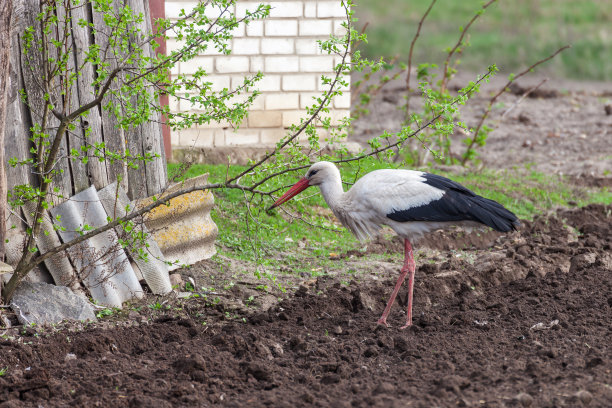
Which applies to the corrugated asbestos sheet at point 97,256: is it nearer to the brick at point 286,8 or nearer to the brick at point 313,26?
the brick at point 286,8

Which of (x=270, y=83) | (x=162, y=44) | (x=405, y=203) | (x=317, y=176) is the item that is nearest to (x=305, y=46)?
(x=270, y=83)

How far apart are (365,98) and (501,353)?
569cm

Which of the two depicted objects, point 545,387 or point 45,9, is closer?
point 545,387

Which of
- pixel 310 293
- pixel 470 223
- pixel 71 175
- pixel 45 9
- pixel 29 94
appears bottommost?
pixel 310 293

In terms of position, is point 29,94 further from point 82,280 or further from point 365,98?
point 365,98

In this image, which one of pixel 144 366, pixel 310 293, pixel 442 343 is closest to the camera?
pixel 144 366

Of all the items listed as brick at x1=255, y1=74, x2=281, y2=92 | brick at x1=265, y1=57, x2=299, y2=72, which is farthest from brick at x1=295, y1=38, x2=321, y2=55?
brick at x1=255, y1=74, x2=281, y2=92

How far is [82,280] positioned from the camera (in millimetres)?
5613

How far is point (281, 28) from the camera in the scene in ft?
31.3

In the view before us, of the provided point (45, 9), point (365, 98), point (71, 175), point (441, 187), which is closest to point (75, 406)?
point (71, 175)

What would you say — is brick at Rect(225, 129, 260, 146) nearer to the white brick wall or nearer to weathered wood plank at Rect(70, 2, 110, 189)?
the white brick wall

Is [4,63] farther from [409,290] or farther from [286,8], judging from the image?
[286,8]

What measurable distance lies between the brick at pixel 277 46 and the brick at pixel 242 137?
905mm

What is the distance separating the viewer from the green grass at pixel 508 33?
17172 mm
